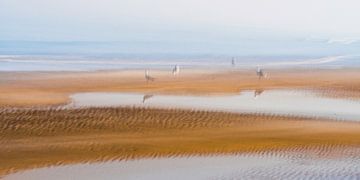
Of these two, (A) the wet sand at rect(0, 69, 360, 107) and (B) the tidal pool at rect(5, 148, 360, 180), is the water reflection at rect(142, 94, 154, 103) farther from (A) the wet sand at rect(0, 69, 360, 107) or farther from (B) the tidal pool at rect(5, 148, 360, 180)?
(B) the tidal pool at rect(5, 148, 360, 180)

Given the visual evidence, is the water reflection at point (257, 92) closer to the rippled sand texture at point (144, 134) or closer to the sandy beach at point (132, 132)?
the sandy beach at point (132, 132)

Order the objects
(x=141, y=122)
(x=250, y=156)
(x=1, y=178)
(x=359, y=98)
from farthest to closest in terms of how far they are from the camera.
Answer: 1. (x=359, y=98)
2. (x=141, y=122)
3. (x=250, y=156)
4. (x=1, y=178)

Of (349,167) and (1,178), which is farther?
(349,167)

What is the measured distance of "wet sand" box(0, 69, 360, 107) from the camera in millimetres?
22766

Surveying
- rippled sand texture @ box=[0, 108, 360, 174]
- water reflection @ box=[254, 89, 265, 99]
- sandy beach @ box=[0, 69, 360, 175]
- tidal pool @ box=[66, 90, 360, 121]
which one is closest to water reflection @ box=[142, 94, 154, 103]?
tidal pool @ box=[66, 90, 360, 121]

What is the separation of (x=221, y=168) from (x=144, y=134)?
3677mm

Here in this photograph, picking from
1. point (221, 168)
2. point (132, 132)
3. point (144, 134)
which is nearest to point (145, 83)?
point (132, 132)

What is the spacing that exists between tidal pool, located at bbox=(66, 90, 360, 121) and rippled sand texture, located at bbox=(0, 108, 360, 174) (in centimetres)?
115

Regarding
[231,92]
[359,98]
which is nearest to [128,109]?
[231,92]

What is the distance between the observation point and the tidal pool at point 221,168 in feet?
39.3

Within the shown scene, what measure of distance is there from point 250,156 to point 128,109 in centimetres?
587

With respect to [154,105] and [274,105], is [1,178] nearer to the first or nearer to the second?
[154,105]

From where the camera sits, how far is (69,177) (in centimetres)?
1180

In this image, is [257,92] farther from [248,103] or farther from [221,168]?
[221,168]
